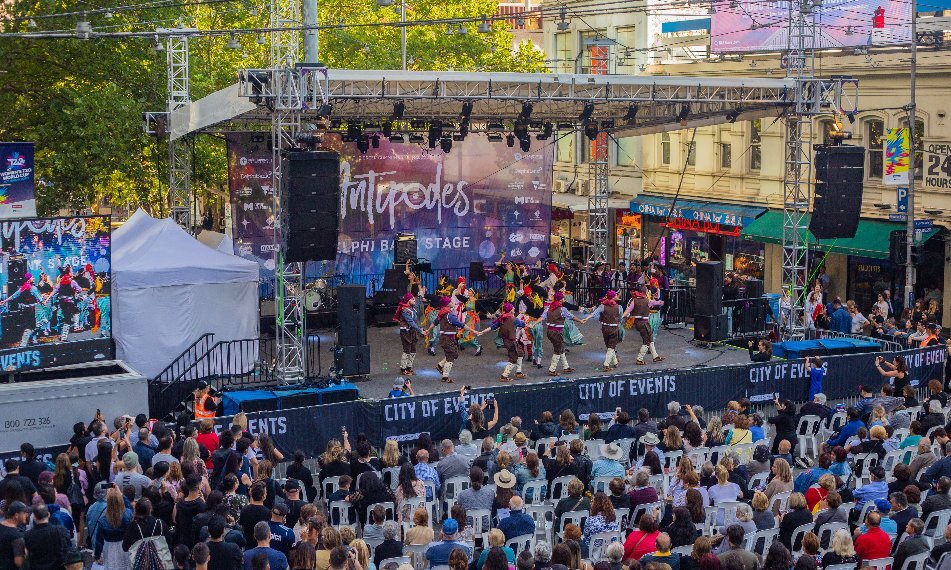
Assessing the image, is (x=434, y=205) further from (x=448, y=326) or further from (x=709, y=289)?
(x=448, y=326)

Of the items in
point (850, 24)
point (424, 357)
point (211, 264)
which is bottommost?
point (424, 357)

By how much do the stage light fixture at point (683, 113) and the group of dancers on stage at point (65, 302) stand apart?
42.1ft

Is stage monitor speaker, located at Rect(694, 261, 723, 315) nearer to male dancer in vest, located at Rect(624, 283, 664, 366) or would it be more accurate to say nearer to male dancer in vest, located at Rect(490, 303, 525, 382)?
male dancer in vest, located at Rect(624, 283, 664, 366)

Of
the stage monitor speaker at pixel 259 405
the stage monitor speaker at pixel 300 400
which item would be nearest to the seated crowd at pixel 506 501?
the stage monitor speaker at pixel 259 405

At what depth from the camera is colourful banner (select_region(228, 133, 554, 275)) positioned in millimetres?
29781

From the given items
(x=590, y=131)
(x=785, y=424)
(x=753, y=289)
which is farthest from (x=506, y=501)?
(x=753, y=289)

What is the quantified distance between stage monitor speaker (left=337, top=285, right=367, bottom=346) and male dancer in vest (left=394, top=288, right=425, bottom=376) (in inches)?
29.4

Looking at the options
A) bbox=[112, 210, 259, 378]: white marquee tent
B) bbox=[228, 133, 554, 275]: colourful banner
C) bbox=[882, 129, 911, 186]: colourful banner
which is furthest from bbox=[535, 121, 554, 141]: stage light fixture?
bbox=[112, 210, 259, 378]: white marquee tent

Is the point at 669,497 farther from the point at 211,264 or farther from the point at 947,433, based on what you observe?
the point at 211,264

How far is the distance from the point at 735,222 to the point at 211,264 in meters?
17.4

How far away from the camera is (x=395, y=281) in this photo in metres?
28.9

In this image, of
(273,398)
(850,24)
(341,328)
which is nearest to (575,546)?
(273,398)

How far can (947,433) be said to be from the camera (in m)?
14.2

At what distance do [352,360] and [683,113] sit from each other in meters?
9.19
